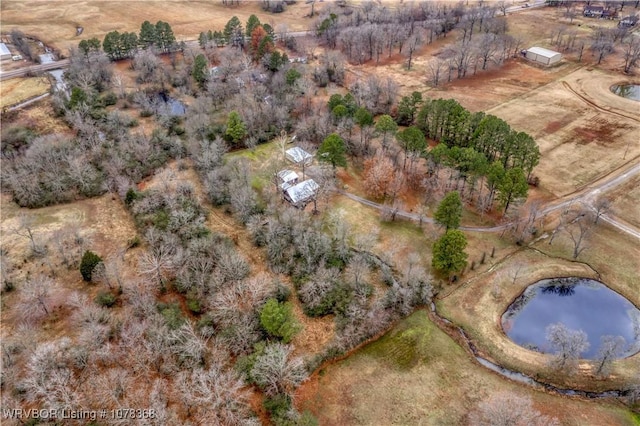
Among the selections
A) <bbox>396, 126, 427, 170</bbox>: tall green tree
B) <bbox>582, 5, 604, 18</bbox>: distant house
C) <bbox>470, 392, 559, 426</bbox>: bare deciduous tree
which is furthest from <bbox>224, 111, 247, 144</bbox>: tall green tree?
<bbox>582, 5, 604, 18</bbox>: distant house

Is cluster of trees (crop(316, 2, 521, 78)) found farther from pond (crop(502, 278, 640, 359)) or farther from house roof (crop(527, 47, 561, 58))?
pond (crop(502, 278, 640, 359))

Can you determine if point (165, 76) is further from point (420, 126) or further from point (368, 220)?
point (368, 220)

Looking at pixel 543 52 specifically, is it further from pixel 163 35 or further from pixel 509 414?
pixel 509 414

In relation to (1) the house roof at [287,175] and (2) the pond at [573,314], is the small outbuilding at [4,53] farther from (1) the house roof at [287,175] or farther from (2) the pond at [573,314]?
(2) the pond at [573,314]

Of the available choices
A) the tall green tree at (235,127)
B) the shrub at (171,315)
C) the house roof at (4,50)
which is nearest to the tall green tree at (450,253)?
the shrub at (171,315)

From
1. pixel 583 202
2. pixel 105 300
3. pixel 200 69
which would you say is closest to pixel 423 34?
pixel 200 69

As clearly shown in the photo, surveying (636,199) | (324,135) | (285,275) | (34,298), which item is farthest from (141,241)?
(636,199)
